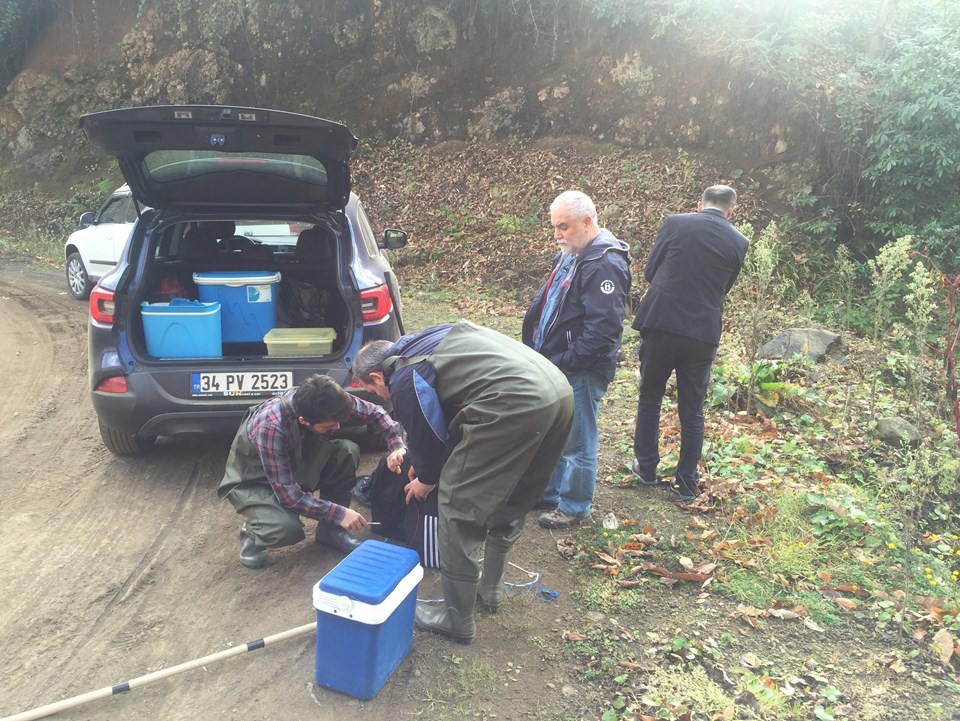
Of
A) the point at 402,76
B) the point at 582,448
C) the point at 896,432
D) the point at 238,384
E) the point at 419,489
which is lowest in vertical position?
the point at 896,432

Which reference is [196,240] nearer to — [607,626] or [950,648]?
[607,626]

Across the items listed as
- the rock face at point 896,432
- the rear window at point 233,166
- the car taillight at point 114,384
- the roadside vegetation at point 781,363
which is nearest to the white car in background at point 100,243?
the roadside vegetation at point 781,363

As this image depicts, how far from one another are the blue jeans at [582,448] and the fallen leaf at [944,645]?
5.84ft

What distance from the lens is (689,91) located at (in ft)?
38.6

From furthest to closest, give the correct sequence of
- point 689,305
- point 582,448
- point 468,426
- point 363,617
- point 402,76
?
point 402,76, point 689,305, point 582,448, point 468,426, point 363,617

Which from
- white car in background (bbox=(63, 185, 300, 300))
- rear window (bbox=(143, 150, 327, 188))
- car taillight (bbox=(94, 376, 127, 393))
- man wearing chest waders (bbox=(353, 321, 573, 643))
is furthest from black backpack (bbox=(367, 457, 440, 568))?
white car in background (bbox=(63, 185, 300, 300))

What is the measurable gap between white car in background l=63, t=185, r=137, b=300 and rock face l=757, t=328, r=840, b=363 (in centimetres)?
865

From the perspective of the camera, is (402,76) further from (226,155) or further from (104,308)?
(104,308)

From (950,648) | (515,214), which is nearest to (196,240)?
(950,648)

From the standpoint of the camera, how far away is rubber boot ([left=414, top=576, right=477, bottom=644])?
3031 mm

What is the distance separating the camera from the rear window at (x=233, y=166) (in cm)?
469

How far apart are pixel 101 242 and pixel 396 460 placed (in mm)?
8618

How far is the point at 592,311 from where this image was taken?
3.76 meters

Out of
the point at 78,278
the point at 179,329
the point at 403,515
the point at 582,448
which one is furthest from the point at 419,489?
the point at 78,278
